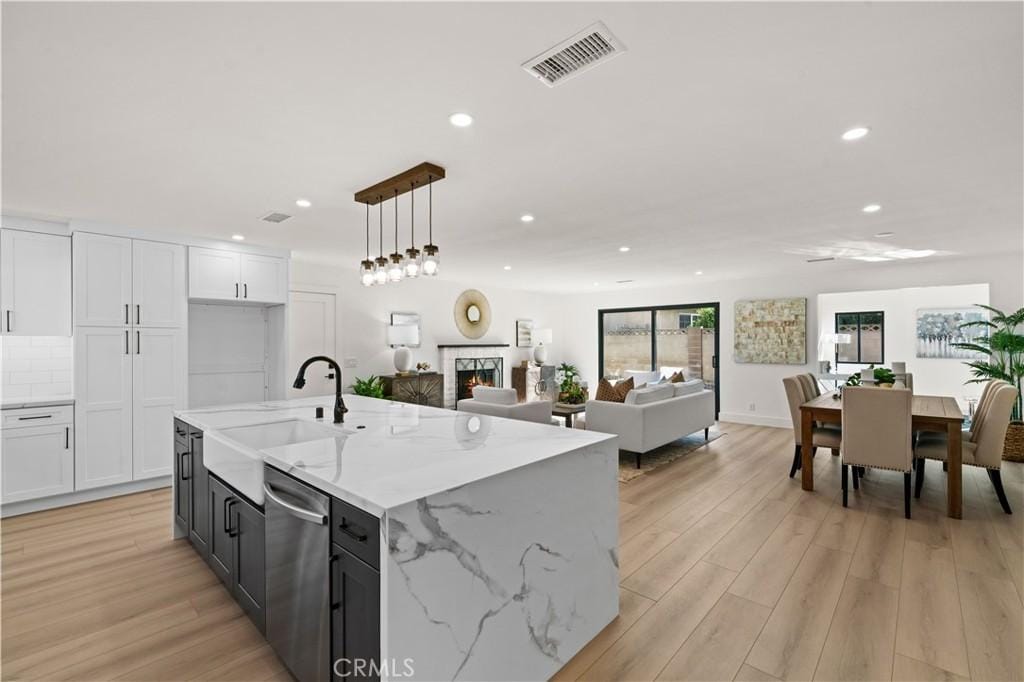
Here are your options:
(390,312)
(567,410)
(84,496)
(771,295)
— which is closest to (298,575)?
(84,496)

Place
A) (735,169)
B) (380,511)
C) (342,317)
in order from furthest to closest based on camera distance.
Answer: (342,317) < (735,169) < (380,511)

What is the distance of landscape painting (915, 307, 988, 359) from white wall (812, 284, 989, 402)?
7 centimetres

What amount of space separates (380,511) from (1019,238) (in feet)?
21.0

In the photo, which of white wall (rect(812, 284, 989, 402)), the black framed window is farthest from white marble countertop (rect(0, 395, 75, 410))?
the black framed window

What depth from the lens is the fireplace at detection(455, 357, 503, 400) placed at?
7.75 metres

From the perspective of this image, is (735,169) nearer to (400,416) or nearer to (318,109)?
(318,109)

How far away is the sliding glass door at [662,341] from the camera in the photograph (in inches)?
317

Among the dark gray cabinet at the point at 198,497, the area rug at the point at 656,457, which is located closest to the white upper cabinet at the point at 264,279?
the dark gray cabinet at the point at 198,497

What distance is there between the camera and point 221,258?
186 inches

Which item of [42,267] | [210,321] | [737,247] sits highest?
[737,247]

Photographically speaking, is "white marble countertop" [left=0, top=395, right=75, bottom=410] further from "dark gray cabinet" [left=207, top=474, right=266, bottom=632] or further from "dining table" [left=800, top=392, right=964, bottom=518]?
"dining table" [left=800, top=392, right=964, bottom=518]

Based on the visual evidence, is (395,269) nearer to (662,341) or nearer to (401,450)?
(401,450)

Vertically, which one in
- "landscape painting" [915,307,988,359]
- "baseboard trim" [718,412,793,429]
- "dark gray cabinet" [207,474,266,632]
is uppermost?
"landscape painting" [915,307,988,359]

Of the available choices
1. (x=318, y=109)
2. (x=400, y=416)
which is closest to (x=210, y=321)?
(x=400, y=416)
